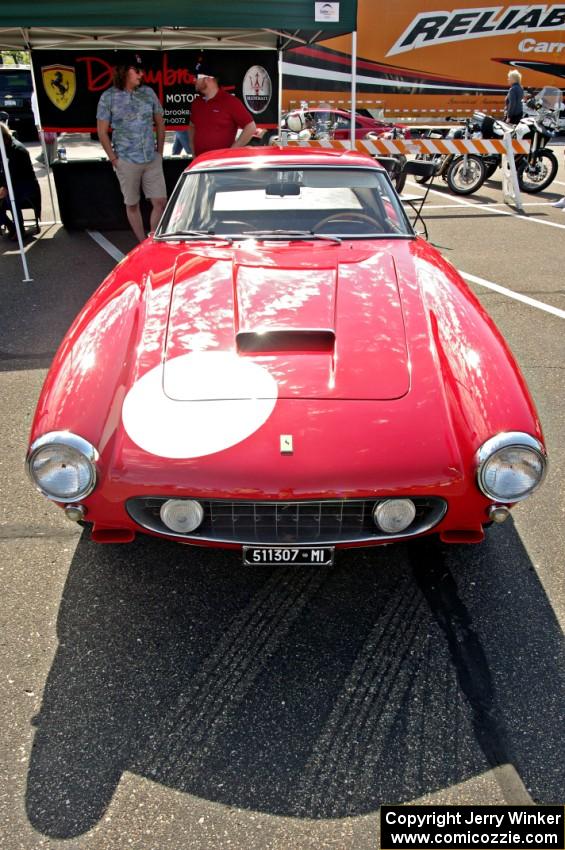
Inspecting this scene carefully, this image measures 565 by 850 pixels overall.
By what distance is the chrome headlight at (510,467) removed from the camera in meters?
2.09

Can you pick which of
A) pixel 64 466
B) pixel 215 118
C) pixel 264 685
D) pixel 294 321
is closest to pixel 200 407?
pixel 64 466

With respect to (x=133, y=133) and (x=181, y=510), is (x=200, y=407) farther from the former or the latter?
(x=133, y=133)

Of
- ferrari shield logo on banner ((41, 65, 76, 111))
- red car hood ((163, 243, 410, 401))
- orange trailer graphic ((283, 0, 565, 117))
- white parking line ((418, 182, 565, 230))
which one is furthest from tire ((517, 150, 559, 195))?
red car hood ((163, 243, 410, 401))

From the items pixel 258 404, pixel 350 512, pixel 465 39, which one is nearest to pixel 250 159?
pixel 258 404

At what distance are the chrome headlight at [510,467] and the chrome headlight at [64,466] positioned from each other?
1192mm

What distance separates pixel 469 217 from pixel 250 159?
5875mm

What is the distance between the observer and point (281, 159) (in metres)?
3.84

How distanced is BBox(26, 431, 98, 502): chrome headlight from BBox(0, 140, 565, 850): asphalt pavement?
0.54 metres

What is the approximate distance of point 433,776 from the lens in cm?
182

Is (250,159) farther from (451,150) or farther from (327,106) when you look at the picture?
(327,106)

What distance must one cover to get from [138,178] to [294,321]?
4637 mm

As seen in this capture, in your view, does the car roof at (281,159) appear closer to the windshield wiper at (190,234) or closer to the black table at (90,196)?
the windshield wiper at (190,234)

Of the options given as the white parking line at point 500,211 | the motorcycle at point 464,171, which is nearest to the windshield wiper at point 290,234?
the white parking line at point 500,211

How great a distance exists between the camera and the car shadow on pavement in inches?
71.7
